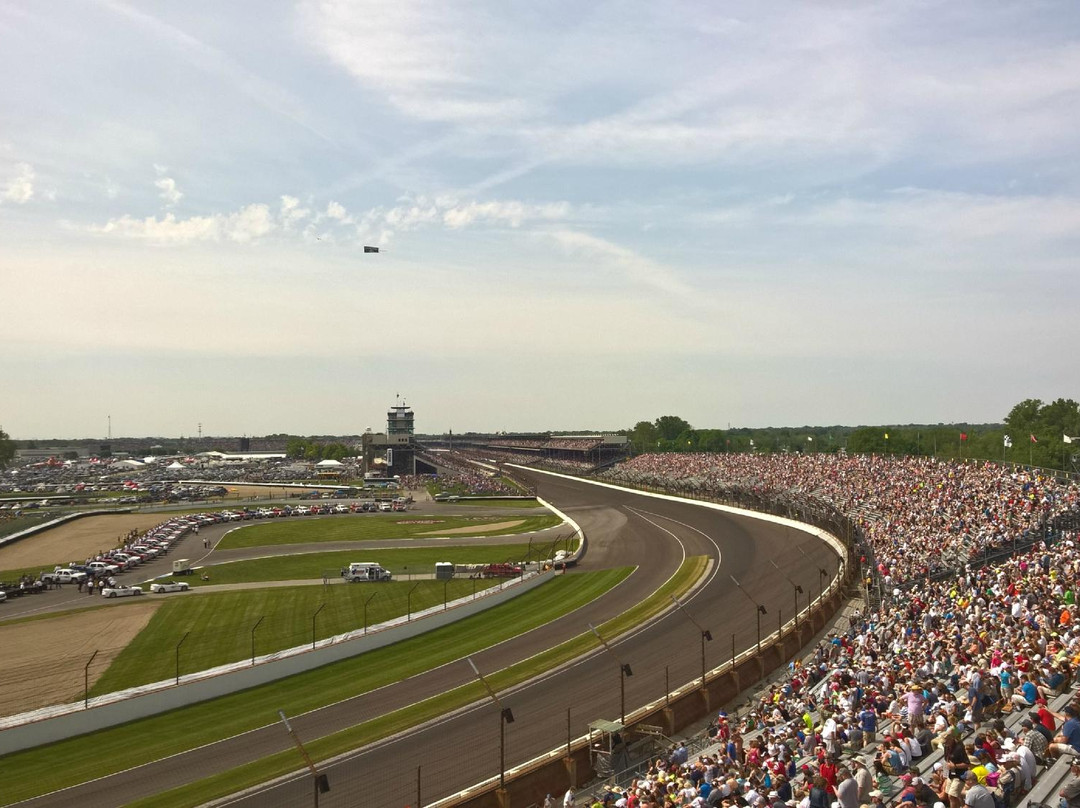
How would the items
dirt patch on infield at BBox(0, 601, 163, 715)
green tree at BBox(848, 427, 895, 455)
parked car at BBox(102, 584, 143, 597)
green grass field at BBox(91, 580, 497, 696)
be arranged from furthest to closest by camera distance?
green tree at BBox(848, 427, 895, 455) → parked car at BBox(102, 584, 143, 597) → green grass field at BBox(91, 580, 497, 696) → dirt patch on infield at BBox(0, 601, 163, 715)

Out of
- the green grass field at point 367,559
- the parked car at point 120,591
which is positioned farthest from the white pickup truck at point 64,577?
the green grass field at point 367,559

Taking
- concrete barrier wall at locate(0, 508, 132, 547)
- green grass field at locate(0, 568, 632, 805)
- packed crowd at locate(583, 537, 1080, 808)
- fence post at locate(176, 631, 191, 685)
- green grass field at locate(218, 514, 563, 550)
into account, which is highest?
packed crowd at locate(583, 537, 1080, 808)

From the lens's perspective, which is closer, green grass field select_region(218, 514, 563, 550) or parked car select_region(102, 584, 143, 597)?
parked car select_region(102, 584, 143, 597)

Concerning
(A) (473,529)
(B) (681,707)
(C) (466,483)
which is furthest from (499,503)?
(B) (681,707)

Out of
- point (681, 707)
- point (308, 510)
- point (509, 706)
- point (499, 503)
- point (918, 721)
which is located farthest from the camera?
point (499, 503)

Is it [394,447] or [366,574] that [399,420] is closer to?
[394,447]

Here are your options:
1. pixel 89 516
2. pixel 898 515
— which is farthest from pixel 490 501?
pixel 898 515

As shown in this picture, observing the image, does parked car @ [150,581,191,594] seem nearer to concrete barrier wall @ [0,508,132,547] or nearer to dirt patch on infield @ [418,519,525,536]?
dirt patch on infield @ [418,519,525,536]

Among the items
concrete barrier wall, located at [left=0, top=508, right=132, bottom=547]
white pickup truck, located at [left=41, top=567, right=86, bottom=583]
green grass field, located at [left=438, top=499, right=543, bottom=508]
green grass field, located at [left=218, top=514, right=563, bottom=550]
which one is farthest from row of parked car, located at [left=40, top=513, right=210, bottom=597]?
green grass field, located at [left=438, top=499, right=543, bottom=508]
